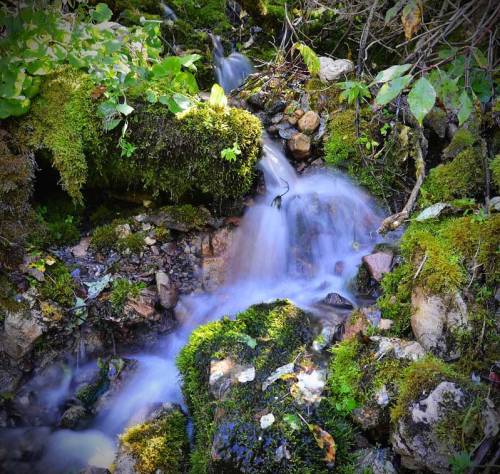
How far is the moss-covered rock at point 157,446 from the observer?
2.54 metres

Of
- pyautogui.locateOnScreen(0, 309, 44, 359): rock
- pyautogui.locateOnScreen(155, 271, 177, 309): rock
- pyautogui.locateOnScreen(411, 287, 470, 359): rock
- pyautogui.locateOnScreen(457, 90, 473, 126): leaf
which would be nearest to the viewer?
pyautogui.locateOnScreen(457, 90, 473, 126): leaf

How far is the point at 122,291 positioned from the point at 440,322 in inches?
102

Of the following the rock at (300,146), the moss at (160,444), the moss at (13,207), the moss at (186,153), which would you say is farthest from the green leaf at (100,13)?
the moss at (160,444)

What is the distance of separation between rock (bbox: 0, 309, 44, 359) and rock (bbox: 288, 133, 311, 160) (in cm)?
348

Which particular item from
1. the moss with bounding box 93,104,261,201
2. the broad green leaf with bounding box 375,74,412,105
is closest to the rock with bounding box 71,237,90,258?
the moss with bounding box 93,104,261,201

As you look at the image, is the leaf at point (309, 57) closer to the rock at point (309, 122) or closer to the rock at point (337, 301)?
the rock at point (309, 122)

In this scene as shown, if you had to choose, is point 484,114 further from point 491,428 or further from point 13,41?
point 13,41

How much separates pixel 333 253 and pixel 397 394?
2.13 metres

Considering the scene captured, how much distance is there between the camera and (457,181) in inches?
138

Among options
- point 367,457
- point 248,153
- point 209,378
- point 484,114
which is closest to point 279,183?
point 248,153

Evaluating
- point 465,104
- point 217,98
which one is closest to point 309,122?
point 217,98

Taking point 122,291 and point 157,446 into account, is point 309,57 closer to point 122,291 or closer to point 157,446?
point 122,291

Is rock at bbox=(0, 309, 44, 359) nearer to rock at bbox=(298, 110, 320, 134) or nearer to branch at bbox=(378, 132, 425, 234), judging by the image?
branch at bbox=(378, 132, 425, 234)

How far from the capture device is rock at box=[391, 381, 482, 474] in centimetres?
188
